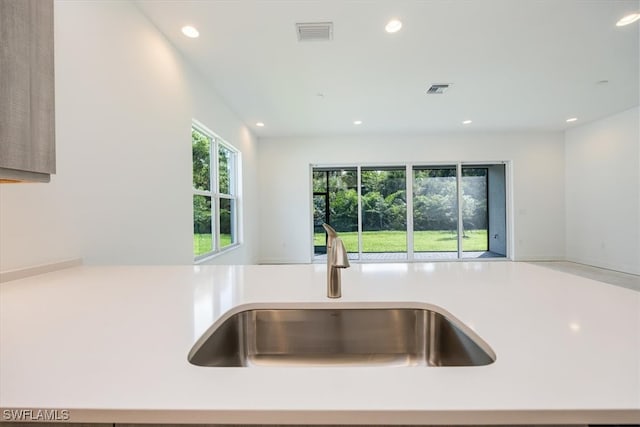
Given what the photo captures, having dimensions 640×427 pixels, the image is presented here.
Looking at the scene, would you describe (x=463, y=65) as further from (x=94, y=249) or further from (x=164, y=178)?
(x=94, y=249)

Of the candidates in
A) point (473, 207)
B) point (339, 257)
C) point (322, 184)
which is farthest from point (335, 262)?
point (473, 207)

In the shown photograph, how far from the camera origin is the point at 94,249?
1.82 m

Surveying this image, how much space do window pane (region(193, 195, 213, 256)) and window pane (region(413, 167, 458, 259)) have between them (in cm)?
425

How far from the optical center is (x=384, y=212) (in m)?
6.31

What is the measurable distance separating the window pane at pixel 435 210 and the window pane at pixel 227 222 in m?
3.77

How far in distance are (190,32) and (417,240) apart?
545 centimetres

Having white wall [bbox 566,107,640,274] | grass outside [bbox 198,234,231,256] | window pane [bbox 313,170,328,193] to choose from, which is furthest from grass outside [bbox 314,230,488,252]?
grass outside [bbox 198,234,231,256]

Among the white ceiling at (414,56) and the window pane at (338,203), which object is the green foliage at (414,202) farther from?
the white ceiling at (414,56)

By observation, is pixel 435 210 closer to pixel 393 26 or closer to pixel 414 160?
pixel 414 160

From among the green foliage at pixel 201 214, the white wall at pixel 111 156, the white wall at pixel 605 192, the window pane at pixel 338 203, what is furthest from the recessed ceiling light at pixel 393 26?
the white wall at pixel 605 192

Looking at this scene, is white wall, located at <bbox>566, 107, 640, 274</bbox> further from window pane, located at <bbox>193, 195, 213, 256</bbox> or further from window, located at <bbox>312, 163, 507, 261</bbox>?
window pane, located at <bbox>193, 195, 213, 256</bbox>

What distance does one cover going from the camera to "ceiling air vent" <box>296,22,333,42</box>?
8.39ft

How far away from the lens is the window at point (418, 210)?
631 cm

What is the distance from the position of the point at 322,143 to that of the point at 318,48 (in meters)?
3.44
